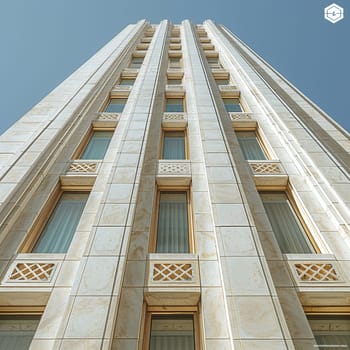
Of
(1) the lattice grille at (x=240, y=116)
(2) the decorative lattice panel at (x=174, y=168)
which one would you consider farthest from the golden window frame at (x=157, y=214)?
(1) the lattice grille at (x=240, y=116)

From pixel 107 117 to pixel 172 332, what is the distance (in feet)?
29.6

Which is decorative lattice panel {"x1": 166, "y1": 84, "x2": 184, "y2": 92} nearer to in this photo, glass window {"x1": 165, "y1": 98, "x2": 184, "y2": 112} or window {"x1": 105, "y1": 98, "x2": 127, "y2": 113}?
glass window {"x1": 165, "y1": 98, "x2": 184, "y2": 112}

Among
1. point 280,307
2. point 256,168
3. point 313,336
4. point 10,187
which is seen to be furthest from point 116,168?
point 313,336

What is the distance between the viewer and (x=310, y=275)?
6113 millimetres

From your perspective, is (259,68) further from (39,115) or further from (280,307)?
(280,307)

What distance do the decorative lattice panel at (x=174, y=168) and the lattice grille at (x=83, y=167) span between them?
2087mm

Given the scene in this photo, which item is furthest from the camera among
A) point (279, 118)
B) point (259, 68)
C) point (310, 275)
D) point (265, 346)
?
point (259, 68)

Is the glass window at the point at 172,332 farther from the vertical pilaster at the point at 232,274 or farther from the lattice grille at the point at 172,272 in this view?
the lattice grille at the point at 172,272

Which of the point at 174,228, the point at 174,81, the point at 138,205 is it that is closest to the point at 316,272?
the point at 174,228

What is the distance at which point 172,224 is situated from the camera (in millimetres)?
7664

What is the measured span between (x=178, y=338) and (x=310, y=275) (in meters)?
2.96

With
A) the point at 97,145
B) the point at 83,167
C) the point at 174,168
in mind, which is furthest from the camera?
the point at 97,145

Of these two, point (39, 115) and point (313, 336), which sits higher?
point (39, 115)

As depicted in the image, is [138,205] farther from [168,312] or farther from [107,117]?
[107,117]
